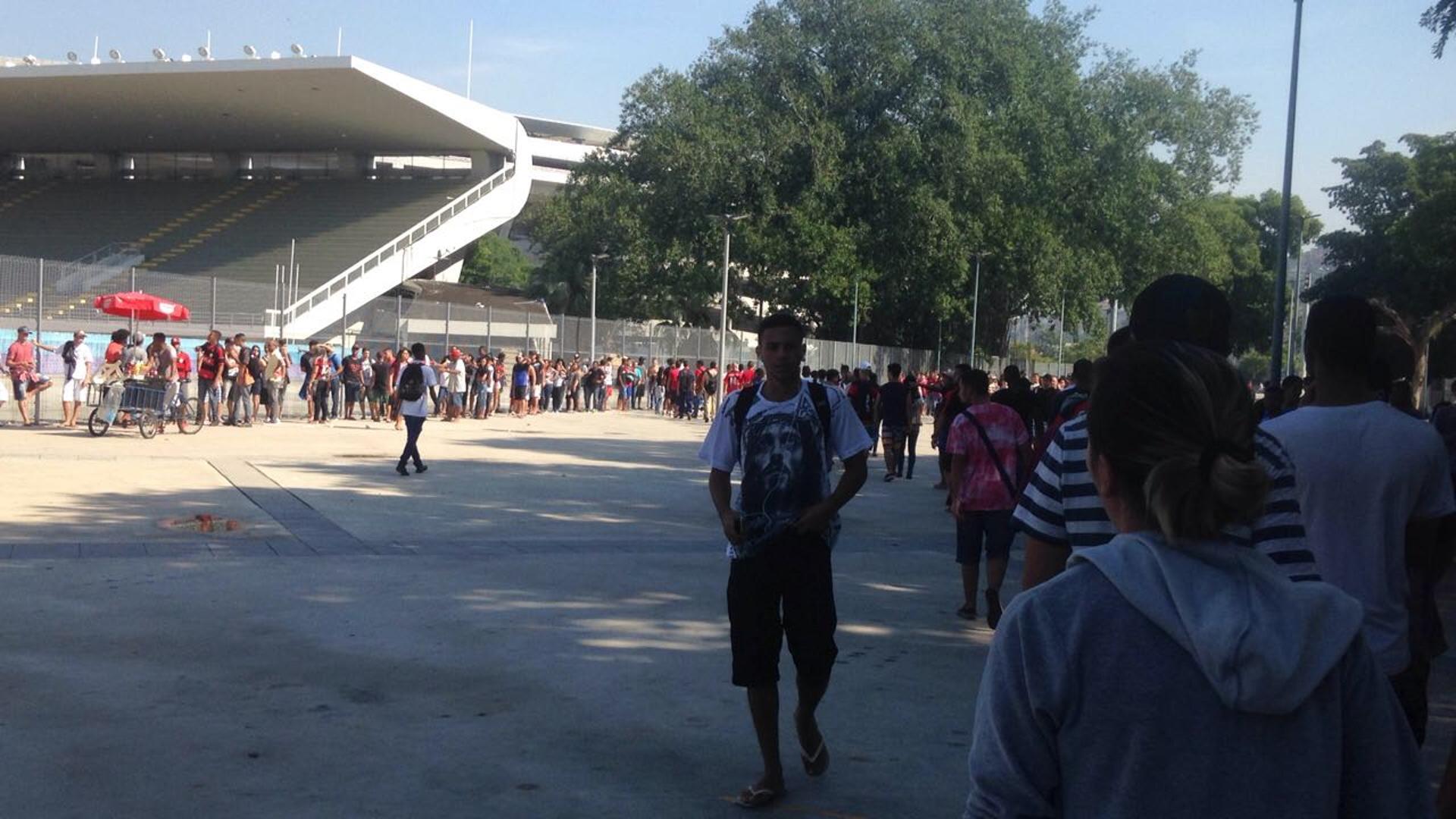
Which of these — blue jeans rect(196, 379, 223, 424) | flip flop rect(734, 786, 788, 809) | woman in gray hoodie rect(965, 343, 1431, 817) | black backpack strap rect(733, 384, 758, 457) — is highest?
black backpack strap rect(733, 384, 758, 457)

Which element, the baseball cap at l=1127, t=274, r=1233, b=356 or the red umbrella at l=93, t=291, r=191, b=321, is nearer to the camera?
the baseball cap at l=1127, t=274, r=1233, b=356

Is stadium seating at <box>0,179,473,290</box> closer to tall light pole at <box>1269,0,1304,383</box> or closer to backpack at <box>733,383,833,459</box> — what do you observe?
tall light pole at <box>1269,0,1304,383</box>

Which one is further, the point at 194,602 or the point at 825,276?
the point at 825,276

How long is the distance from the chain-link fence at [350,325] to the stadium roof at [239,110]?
7511 mm

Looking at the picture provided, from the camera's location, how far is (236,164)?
6188cm

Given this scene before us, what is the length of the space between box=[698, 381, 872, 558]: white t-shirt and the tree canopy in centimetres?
4398

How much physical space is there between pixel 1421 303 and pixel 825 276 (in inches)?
717

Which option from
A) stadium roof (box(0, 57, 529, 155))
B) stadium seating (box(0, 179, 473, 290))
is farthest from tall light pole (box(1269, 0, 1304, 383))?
stadium seating (box(0, 179, 473, 290))

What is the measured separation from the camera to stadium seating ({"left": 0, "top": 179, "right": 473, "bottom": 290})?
52812 mm

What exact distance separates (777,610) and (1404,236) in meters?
39.4

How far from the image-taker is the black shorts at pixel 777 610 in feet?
17.0

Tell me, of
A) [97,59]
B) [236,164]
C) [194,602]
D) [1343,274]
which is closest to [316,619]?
[194,602]

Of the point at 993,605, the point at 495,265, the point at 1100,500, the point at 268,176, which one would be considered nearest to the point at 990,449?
the point at 993,605

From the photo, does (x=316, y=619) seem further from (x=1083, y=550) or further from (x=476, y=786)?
(x=1083, y=550)
